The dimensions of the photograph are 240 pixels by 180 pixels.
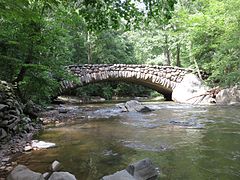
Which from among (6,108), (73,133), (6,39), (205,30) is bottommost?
(73,133)

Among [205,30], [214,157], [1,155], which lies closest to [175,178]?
[214,157]

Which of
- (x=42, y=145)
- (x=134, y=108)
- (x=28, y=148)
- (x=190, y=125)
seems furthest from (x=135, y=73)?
(x=28, y=148)

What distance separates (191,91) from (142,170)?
13.5 meters

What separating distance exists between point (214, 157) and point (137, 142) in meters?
1.73

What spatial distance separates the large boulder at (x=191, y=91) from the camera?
15658 mm

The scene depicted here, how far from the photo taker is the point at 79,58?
84.1ft

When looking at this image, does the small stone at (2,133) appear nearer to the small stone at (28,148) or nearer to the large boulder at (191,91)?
the small stone at (28,148)

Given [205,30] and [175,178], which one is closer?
[175,178]

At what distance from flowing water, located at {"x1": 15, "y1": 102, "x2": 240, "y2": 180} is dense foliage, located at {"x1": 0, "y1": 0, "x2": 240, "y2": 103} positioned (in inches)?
75.9

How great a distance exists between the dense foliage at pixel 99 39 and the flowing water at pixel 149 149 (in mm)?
1927

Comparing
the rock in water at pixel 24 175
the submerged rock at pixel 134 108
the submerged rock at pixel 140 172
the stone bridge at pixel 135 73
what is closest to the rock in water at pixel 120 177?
the submerged rock at pixel 140 172

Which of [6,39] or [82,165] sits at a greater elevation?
[6,39]

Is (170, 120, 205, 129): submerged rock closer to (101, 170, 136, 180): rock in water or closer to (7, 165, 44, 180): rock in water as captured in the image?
(101, 170, 136, 180): rock in water

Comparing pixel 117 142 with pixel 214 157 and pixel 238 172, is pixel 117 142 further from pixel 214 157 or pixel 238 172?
pixel 238 172
